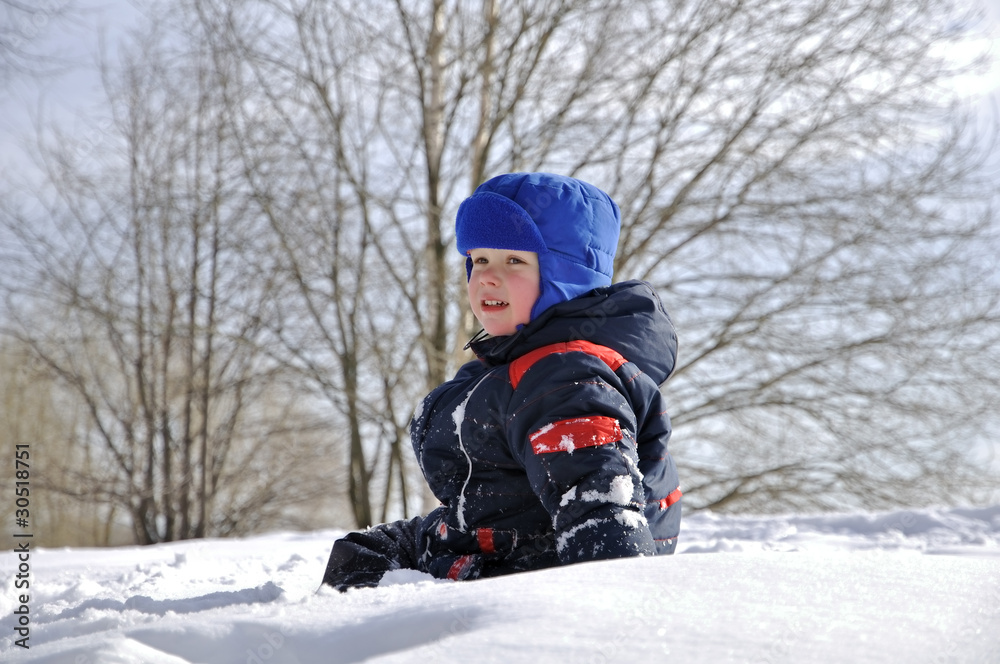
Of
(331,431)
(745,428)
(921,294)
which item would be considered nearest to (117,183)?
(331,431)

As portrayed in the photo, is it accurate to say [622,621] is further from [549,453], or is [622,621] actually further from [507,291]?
[507,291]

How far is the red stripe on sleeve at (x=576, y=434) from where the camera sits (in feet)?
5.50

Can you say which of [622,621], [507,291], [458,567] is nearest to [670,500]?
[458,567]

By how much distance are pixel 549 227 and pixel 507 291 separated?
212 millimetres

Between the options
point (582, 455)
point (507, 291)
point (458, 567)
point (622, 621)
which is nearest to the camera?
point (622, 621)

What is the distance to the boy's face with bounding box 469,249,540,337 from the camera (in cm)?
211

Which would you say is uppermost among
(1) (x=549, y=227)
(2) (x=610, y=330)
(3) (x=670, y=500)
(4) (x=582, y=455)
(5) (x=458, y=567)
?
(1) (x=549, y=227)

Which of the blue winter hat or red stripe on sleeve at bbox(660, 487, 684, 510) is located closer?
red stripe on sleeve at bbox(660, 487, 684, 510)

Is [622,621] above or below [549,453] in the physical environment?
below

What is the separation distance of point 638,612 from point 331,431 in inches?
312

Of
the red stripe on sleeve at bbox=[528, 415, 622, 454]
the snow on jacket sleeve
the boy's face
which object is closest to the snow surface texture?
the snow on jacket sleeve

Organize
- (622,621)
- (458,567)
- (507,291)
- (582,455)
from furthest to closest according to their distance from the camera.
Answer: (507,291), (458,567), (582,455), (622,621)

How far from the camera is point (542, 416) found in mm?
1754

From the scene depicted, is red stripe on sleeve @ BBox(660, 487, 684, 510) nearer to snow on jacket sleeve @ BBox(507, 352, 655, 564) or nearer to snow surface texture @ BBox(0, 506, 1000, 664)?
→ snow on jacket sleeve @ BBox(507, 352, 655, 564)
